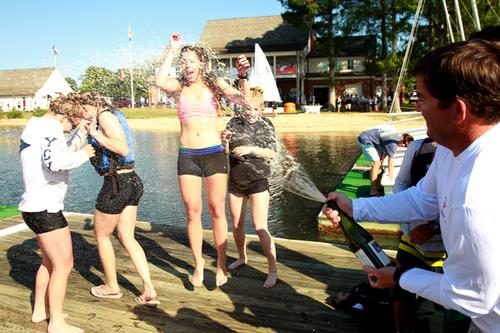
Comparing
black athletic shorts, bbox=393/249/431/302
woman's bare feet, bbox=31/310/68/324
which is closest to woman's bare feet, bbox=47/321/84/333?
woman's bare feet, bbox=31/310/68/324

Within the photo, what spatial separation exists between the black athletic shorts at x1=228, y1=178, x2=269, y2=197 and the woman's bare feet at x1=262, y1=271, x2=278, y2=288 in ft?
2.82

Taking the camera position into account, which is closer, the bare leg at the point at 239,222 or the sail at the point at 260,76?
the bare leg at the point at 239,222

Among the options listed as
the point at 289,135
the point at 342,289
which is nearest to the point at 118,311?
the point at 342,289

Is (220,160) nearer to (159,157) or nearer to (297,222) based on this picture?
(297,222)

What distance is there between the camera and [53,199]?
11.3 ft

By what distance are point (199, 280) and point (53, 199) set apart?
1.73 m

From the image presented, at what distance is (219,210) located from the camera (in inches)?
176

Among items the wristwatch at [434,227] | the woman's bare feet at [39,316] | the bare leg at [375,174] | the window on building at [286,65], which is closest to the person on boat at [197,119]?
the woman's bare feet at [39,316]

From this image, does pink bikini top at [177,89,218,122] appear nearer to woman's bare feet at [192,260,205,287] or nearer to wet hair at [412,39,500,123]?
woman's bare feet at [192,260,205,287]

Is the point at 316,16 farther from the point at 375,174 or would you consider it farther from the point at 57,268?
the point at 57,268

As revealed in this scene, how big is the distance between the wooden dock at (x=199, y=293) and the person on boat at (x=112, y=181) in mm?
329

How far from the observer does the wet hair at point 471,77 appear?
4.93ft

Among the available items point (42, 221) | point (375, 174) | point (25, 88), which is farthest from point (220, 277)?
point (25, 88)

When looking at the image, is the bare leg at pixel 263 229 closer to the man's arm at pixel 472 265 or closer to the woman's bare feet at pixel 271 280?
the woman's bare feet at pixel 271 280
